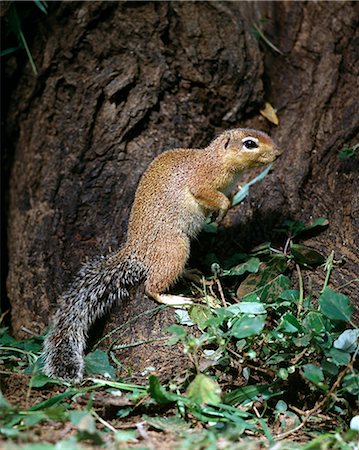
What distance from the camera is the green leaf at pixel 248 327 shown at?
2502mm

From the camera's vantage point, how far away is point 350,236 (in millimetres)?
3350

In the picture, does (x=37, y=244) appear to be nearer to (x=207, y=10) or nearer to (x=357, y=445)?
(x=207, y=10)

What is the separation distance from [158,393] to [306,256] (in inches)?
46.2

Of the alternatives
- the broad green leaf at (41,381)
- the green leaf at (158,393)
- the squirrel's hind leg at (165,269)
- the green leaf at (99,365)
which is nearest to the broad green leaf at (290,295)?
the squirrel's hind leg at (165,269)

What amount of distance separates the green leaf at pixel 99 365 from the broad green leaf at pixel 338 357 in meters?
0.96

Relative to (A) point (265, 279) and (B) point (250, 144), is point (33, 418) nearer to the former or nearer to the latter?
(A) point (265, 279)

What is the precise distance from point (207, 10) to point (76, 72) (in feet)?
3.08

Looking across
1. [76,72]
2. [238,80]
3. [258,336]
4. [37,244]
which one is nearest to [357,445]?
[258,336]

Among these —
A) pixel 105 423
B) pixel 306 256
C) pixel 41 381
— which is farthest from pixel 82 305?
pixel 306 256

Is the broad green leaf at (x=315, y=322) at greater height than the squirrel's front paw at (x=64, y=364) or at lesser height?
greater

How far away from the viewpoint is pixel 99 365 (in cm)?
284

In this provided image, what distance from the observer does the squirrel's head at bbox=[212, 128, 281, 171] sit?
11.3 feet

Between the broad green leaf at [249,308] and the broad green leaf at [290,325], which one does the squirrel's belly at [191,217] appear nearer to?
the broad green leaf at [249,308]

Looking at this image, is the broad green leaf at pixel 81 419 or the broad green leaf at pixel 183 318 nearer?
the broad green leaf at pixel 81 419
